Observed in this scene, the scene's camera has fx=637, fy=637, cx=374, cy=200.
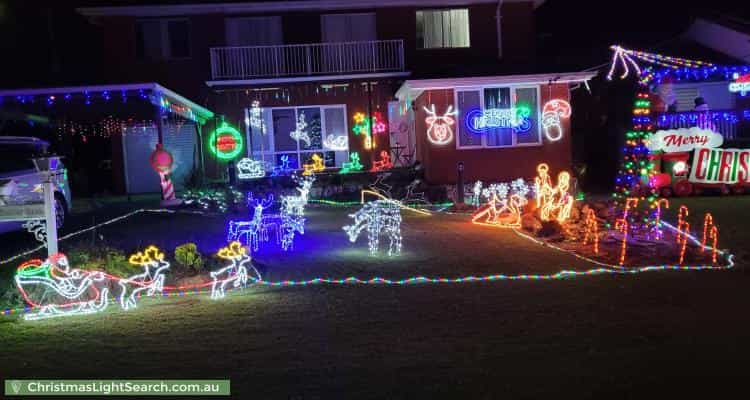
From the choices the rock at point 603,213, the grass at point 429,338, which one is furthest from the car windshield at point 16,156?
the rock at point 603,213

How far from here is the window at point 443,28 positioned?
830 inches

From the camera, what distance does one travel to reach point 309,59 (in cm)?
1995

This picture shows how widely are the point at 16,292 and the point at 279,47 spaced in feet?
47.0

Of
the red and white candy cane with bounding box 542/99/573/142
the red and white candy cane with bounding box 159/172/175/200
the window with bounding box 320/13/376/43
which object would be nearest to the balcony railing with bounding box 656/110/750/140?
the red and white candy cane with bounding box 542/99/573/142

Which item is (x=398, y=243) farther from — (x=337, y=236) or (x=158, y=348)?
(x=158, y=348)

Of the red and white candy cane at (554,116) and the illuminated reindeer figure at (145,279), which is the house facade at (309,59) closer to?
the red and white candy cane at (554,116)

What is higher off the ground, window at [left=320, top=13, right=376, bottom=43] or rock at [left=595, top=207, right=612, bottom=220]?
window at [left=320, top=13, right=376, bottom=43]

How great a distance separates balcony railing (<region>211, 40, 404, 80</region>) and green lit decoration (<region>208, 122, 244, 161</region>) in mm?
1791

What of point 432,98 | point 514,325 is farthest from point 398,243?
point 432,98

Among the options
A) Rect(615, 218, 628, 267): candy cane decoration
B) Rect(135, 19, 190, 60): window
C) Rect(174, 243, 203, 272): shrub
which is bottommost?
Rect(615, 218, 628, 267): candy cane decoration

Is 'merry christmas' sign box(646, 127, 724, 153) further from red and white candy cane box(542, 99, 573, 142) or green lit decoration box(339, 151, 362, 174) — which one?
green lit decoration box(339, 151, 362, 174)

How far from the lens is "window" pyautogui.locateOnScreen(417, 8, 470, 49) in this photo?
2109cm

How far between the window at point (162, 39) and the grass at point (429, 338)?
14317 millimetres

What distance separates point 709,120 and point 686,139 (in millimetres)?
1534
